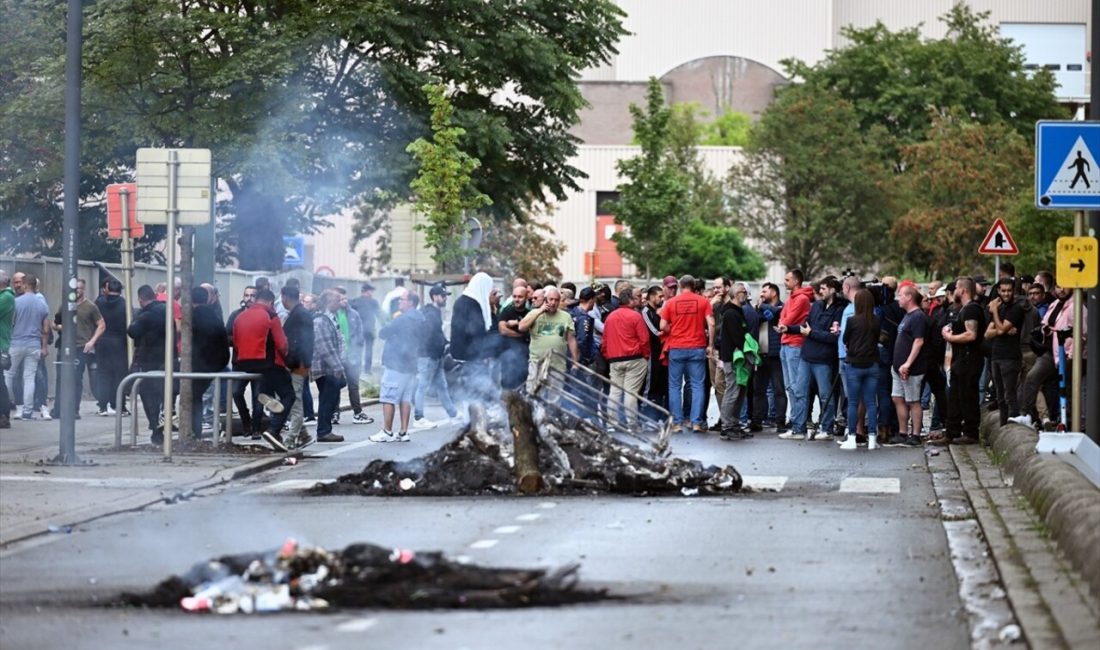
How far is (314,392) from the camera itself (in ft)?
106

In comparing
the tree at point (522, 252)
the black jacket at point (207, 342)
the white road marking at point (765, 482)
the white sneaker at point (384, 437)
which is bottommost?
the white sneaker at point (384, 437)

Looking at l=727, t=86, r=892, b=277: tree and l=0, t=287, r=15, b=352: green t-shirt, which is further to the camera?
l=727, t=86, r=892, b=277: tree

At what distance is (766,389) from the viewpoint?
24047 mm

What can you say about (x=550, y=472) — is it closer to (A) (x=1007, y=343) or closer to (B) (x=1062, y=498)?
(B) (x=1062, y=498)

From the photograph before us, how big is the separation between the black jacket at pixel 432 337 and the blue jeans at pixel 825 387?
4.15 metres

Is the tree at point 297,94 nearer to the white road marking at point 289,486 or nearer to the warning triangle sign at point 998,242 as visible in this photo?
the white road marking at point 289,486

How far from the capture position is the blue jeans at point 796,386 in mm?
22625

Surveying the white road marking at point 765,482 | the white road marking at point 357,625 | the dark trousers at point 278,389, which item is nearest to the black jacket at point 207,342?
the dark trousers at point 278,389

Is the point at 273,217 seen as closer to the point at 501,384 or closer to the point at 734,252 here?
the point at 501,384

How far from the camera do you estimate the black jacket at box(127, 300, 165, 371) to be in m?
21.2

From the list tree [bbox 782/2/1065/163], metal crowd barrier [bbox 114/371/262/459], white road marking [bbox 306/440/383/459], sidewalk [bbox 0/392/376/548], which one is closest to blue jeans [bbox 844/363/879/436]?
white road marking [bbox 306/440/383/459]

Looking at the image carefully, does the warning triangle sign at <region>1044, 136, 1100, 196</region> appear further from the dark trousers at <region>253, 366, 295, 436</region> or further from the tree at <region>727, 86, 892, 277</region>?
the tree at <region>727, 86, 892, 277</region>

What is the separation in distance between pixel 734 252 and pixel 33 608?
221 ft

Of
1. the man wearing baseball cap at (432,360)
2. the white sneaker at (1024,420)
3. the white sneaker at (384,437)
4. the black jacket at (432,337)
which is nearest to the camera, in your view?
the white sneaker at (1024,420)
